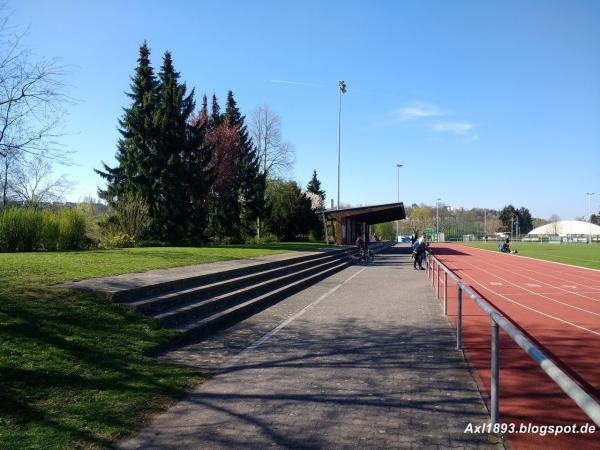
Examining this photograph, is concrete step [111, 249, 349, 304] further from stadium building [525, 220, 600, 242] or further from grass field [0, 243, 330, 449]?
stadium building [525, 220, 600, 242]

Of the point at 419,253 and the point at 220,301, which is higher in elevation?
the point at 419,253

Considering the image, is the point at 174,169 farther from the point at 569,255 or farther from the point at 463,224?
the point at 463,224

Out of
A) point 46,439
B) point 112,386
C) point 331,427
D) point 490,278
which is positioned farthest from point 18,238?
point 490,278

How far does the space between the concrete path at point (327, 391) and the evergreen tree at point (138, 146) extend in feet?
77.3

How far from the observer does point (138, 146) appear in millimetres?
30844

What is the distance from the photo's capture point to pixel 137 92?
33.8 meters

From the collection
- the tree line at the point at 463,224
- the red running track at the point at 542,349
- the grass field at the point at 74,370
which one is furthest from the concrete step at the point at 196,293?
the tree line at the point at 463,224

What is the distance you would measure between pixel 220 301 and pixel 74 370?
484 cm

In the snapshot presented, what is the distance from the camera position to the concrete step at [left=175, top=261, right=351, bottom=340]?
7.73m

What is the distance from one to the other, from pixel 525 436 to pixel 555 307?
8.86 meters

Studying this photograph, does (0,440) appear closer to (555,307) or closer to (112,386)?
(112,386)

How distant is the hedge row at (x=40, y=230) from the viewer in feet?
54.3

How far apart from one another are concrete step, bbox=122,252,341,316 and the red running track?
202 inches

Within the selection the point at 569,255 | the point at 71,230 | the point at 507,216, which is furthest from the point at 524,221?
the point at 71,230
